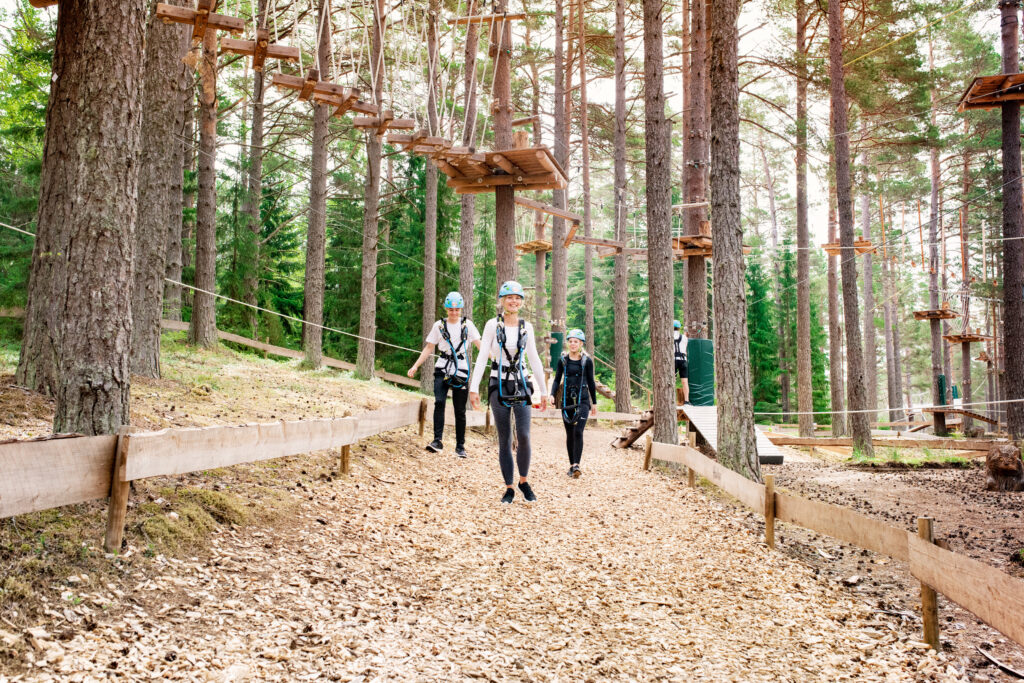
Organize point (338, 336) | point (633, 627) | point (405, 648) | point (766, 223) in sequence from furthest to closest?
point (766, 223), point (338, 336), point (633, 627), point (405, 648)

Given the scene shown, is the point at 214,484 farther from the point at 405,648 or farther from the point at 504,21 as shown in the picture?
the point at 504,21

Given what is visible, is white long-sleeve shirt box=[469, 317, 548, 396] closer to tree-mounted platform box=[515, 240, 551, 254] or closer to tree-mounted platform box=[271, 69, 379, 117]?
tree-mounted platform box=[271, 69, 379, 117]

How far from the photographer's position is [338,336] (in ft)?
79.0

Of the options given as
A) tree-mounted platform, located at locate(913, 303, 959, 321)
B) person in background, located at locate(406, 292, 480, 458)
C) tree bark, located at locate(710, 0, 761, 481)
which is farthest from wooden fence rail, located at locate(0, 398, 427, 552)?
tree-mounted platform, located at locate(913, 303, 959, 321)

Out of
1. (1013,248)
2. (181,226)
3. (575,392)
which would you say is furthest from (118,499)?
(1013,248)

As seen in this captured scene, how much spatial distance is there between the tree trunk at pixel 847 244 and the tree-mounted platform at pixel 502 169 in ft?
28.4

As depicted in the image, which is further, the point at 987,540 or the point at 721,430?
the point at 721,430

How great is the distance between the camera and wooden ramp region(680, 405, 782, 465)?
11.1 m

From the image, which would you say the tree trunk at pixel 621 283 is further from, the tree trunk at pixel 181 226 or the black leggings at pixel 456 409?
the tree trunk at pixel 181 226

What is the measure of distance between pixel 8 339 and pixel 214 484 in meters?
11.5

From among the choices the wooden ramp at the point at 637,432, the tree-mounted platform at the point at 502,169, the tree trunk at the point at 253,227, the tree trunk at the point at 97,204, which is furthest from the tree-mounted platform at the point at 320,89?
the tree trunk at the point at 253,227

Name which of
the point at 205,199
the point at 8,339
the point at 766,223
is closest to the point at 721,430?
the point at 205,199

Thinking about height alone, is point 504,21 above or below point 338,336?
above

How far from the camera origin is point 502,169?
9.74 meters
